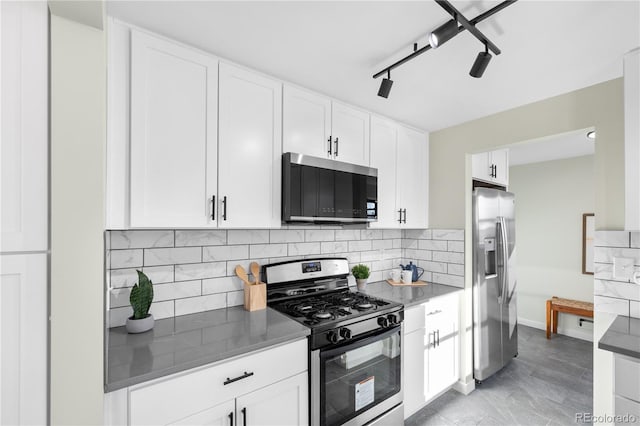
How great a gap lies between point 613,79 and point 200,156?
2.58 meters

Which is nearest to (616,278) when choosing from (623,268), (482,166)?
(623,268)

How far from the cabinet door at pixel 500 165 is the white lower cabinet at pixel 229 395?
2.65 meters

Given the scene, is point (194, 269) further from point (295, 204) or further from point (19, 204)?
point (19, 204)

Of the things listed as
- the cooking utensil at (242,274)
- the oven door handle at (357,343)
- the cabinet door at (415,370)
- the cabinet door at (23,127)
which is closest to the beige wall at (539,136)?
the cabinet door at (415,370)

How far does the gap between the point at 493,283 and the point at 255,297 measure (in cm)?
230

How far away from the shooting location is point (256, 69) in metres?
1.79

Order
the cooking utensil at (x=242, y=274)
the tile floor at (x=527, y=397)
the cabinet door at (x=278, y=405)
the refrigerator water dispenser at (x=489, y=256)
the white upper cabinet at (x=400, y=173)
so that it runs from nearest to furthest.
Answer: the cabinet door at (x=278, y=405), the cooking utensil at (x=242, y=274), the tile floor at (x=527, y=397), the white upper cabinet at (x=400, y=173), the refrigerator water dispenser at (x=489, y=256)

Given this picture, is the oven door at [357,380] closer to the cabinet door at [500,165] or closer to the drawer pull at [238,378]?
the drawer pull at [238,378]

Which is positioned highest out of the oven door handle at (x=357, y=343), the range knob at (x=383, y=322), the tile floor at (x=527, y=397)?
the range knob at (x=383, y=322)

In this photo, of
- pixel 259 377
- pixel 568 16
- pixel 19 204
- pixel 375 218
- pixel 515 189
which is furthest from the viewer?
pixel 515 189

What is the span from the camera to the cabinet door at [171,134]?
55.9 inches

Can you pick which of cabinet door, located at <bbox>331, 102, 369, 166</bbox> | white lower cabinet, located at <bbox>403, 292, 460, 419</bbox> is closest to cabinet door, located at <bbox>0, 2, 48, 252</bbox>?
cabinet door, located at <bbox>331, 102, 369, 166</bbox>

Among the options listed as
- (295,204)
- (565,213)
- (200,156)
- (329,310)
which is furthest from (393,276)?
(565,213)

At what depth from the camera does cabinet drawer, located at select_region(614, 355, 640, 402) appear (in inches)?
55.2
